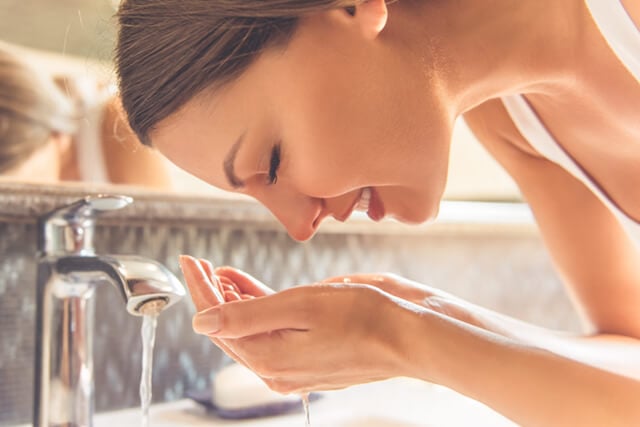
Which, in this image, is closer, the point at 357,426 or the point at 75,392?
the point at 75,392

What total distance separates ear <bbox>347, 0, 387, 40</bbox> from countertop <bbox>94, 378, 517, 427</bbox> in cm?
53

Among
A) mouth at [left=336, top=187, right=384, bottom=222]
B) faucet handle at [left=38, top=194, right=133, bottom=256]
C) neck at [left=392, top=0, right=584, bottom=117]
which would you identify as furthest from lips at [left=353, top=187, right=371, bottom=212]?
faucet handle at [left=38, top=194, right=133, bottom=256]

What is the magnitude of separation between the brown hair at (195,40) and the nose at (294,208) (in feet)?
0.38

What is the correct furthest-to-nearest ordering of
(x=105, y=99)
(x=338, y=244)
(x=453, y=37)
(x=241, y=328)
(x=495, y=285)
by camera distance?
(x=495, y=285) < (x=338, y=244) < (x=105, y=99) < (x=453, y=37) < (x=241, y=328)

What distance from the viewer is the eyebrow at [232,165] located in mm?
593

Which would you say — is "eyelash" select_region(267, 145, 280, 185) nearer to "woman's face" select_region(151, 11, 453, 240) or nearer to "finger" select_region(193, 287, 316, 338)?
"woman's face" select_region(151, 11, 453, 240)

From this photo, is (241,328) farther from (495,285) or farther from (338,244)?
(495,285)

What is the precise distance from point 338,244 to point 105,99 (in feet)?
1.45

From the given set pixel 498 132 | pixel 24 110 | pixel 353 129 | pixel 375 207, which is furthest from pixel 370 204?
pixel 24 110

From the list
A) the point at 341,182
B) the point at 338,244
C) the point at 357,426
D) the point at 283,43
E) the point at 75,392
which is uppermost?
the point at 283,43

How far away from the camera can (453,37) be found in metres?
0.69

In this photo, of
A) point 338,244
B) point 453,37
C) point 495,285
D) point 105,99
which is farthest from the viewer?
point 495,285

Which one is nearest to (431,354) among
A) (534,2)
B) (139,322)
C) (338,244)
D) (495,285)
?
(534,2)

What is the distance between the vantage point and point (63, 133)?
0.89 metres
